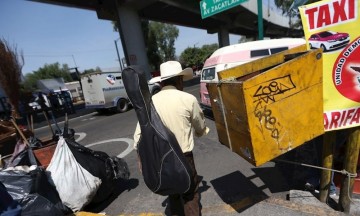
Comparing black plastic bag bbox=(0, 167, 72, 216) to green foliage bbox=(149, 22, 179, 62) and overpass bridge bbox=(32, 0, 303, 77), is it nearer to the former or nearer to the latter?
overpass bridge bbox=(32, 0, 303, 77)

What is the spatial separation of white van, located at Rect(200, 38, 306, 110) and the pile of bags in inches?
166

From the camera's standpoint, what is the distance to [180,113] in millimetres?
2350

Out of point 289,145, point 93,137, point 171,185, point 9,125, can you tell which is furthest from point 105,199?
point 93,137

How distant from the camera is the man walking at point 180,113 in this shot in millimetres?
2357

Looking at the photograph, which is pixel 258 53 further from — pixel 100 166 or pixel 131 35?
pixel 131 35

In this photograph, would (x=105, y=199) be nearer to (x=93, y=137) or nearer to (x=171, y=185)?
(x=171, y=185)

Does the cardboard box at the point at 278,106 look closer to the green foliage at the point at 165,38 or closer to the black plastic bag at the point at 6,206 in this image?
the black plastic bag at the point at 6,206

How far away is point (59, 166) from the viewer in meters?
3.22

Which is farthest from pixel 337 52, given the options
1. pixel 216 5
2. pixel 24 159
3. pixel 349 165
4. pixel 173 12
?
pixel 173 12

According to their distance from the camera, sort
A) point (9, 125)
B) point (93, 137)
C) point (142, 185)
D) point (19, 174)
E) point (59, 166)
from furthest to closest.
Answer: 1. point (93, 137)
2. point (9, 125)
3. point (142, 185)
4. point (59, 166)
5. point (19, 174)

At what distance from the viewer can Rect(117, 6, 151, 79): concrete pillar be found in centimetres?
1977

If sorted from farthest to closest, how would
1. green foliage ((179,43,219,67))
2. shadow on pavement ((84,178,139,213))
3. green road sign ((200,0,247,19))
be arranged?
1. green foliage ((179,43,219,67))
2. green road sign ((200,0,247,19))
3. shadow on pavement ((84,178,139,213))

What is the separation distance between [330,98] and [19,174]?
3.22m

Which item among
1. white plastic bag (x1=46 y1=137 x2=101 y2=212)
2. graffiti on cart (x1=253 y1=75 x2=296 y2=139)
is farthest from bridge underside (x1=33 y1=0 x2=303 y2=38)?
graffiti on cart (x1=253 y1=75 x2=296 y2=139)
